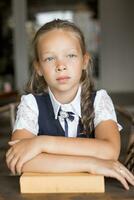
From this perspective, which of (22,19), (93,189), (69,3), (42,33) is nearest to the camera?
(93,189)

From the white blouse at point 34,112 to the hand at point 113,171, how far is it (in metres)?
0.27

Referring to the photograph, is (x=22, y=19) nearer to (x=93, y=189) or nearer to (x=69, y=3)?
(x=69, y=3)

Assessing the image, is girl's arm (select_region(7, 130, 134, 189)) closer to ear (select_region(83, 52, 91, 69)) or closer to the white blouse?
the white blouse

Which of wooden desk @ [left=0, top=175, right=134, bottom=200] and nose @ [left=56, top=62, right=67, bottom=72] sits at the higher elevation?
nose @ [left=56, top=62, right=67, bottom=72]

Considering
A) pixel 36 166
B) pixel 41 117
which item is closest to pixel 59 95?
pixel 41 117

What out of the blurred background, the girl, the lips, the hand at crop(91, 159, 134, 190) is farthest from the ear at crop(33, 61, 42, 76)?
the blurred background

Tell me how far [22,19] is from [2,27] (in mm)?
717

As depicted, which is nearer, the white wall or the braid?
the braid

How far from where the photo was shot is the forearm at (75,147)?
1092 millimetres

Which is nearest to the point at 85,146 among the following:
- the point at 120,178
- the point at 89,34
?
the point at 120,178

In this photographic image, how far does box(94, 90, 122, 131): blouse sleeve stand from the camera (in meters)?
1.32

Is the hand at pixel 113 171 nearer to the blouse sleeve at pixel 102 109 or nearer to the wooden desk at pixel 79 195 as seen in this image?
the wooden desk at pixel 79 195

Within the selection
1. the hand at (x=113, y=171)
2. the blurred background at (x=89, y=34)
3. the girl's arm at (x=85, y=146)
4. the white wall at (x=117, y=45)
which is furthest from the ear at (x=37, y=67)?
the white wall at (x=117, y=45)

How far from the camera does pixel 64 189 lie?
3.29 feet
